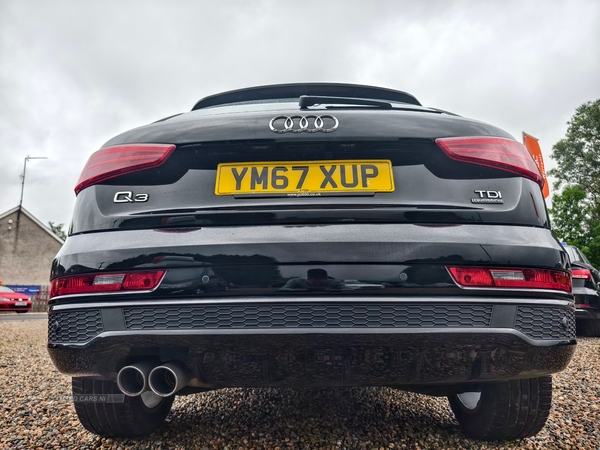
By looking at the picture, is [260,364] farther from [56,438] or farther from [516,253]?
[56,438]

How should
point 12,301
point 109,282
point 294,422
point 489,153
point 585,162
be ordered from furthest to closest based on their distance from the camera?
1. point 585,162
2. point 12,301
3. point 294,422
4. point 489,153
5. point 109,282

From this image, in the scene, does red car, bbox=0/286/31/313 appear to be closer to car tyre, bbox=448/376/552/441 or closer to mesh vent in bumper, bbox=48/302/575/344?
mesh vent in bumper, bbox=48/302/575/344

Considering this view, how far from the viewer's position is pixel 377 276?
1542 mm

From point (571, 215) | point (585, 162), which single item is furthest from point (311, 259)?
point (585, 162)

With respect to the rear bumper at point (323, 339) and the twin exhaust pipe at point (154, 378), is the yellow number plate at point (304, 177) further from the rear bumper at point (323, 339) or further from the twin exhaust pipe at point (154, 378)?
the twin exhaust pipe at point (154, 378)

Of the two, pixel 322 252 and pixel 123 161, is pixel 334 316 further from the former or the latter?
pixel 123 161

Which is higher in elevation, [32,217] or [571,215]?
[571,215]

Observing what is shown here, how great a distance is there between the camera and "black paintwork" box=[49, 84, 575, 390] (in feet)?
5.07

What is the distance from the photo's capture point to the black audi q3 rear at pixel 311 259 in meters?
1.54

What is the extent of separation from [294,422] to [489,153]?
156 cm

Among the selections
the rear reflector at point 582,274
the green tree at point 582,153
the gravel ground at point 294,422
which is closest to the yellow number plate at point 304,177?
the gravel ground at point 294,422

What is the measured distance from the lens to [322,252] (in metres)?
1.56

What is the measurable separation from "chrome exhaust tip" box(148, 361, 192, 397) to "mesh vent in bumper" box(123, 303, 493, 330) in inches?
6.5

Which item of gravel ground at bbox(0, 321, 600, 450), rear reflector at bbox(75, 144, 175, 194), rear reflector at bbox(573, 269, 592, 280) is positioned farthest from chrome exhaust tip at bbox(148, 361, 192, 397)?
rear reflector at bbox(573, 269, 592, 280)
